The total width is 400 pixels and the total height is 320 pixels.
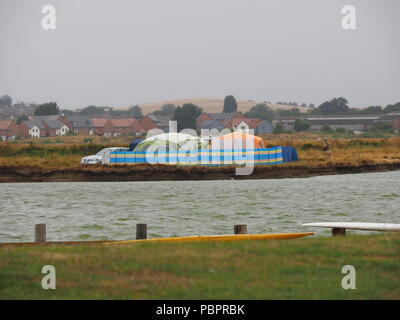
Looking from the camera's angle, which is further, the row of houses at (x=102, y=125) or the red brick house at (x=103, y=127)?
the red brick house at (x=103, y=127)

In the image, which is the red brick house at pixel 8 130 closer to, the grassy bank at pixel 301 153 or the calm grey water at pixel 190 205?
the grassy bank at pixel 301 153

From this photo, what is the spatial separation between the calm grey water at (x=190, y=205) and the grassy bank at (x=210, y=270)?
28.6 ft

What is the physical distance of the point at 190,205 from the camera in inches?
1503

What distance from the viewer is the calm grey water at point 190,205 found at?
92.1 feet

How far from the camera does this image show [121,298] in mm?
11734

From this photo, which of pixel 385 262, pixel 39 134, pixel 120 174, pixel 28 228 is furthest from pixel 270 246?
pixel 39 134

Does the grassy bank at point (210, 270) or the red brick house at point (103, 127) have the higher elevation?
the grassy bank at point (210, 270)

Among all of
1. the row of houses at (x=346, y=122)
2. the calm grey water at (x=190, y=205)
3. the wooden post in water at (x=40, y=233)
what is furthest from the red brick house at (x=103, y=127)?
the wooden post in water at (x=40, y=233)

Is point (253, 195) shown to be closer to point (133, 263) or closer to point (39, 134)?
point (133, 263)

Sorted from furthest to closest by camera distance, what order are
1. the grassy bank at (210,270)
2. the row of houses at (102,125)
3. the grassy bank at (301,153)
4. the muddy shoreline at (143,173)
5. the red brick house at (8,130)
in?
the red brick house at (8,130) < the row of houses at (102,125) < the grassy bank at (301,153) < the muddy shoreline at (143,173) < the grassy bank at (210,270)

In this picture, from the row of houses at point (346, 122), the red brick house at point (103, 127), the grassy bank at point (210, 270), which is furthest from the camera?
the red brick house at point (103, 127)

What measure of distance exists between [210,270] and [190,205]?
971 inches

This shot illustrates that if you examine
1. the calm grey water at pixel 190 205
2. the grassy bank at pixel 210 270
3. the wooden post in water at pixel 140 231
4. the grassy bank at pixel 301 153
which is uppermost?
the grassy bank at pixel 210 270

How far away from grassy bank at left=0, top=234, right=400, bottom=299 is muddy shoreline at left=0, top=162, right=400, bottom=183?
36720 millimetres
